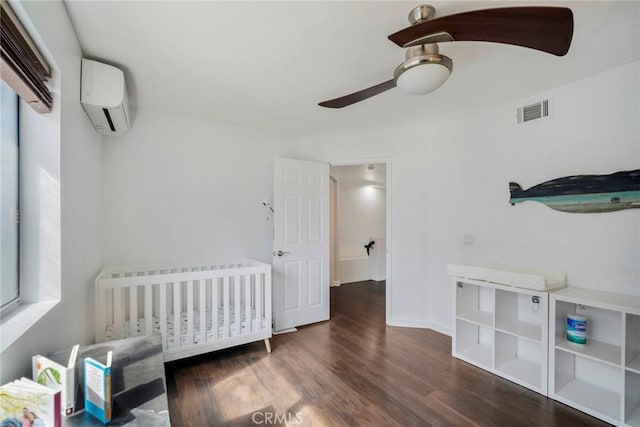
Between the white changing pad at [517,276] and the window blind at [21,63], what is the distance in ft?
10.0

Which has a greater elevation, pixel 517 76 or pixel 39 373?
pixel 517 76

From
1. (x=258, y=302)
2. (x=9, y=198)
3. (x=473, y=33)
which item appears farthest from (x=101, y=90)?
(x=473, y=33)

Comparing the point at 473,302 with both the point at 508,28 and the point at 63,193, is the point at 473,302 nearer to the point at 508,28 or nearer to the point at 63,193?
the point at 508,28

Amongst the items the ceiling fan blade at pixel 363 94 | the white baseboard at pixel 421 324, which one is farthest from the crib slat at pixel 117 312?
the white baseboard at pixel 421 324

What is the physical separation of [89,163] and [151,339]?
1428mm

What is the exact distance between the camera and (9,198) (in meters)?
1.22

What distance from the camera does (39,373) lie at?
104 centimetres

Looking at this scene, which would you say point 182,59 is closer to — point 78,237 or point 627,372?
point 78,237

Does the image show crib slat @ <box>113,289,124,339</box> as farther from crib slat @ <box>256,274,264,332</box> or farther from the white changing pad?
the white changing pad

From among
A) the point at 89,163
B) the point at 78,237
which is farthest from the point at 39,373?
the point at 89,163

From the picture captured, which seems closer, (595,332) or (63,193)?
(63,193)

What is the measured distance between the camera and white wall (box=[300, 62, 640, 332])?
6.63 feet

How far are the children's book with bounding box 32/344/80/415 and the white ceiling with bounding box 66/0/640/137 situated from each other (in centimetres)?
167

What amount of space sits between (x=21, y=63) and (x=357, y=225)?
5.38 meters
